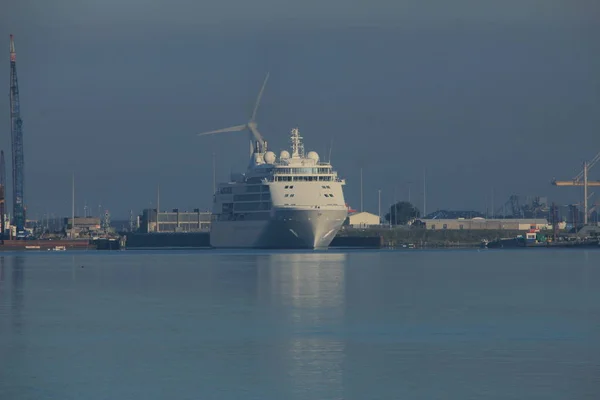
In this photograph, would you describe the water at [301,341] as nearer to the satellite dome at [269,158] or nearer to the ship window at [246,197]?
the ship window at [246,197]

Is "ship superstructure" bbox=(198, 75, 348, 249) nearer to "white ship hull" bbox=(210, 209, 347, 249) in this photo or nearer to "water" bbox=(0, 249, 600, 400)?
"white ship hull" bbox=(210, 209, 347, 249)

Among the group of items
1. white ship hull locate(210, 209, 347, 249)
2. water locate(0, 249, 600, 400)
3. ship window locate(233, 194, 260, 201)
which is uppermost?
ship window locate(233, 194, 260, 201)

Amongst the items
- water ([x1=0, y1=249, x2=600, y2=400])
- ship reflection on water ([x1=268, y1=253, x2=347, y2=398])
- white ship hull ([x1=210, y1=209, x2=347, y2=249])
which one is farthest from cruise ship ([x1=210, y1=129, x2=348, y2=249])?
water ([x1=0, y1=249, x2=600, y2=400])

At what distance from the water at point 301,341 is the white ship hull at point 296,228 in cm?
7504

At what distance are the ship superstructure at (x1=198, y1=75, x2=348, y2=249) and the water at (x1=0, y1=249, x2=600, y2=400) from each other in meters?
75.9

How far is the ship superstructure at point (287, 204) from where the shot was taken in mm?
148250

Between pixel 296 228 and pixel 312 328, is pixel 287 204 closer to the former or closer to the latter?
pixel 296 228

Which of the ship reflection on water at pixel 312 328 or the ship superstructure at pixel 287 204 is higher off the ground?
the ship superstructure at pixel 287 204

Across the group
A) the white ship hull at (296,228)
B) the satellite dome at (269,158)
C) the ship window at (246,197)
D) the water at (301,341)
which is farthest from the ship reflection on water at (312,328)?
the satellite dome at (269,158)

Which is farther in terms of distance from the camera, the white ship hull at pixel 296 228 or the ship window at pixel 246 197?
the ship window at pixel 246 197

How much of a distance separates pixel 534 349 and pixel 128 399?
46.1 feet

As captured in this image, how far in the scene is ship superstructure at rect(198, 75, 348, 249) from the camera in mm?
148250

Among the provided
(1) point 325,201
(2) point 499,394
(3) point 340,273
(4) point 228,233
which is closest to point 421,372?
(2) point 499,394

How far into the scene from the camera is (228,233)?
16638 centimetres
